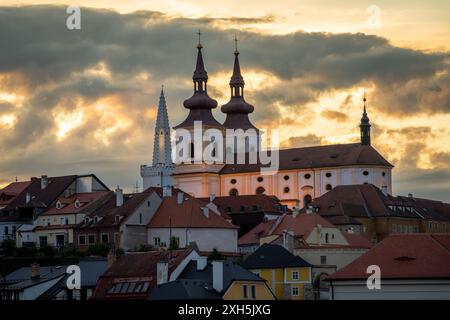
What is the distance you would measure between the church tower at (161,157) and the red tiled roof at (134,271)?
8388 centimetres

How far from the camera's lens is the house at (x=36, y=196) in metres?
106

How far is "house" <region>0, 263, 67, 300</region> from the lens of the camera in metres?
59.1

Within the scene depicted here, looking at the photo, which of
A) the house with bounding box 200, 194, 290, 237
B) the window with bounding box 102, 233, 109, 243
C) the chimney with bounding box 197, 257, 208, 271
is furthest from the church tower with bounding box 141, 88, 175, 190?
the chimney with bounding box 197, 257, 208, 271

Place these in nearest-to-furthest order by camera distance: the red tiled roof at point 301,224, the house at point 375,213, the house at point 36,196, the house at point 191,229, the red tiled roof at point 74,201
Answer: the red tiled roof at point 301,224 → the house at point 191,229 → the red tiled roof at point 74,201 → the house at point 36,196 → the house at point 375,213

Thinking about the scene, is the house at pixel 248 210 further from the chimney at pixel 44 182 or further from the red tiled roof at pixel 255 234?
the chimney at pixel 44 182

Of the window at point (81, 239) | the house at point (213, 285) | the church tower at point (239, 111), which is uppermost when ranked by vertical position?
the church tower at point (239, 111)

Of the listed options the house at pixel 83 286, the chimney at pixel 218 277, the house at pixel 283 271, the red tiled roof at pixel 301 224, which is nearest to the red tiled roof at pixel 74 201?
the red tiled roof at pixel 301 224

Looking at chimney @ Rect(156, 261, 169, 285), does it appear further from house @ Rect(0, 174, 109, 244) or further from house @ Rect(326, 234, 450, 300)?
house @ Rect(0, 174, 109, 244)

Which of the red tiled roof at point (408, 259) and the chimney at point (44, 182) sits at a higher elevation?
the chimney at point (44, 182)

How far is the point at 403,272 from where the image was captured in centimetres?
4822
